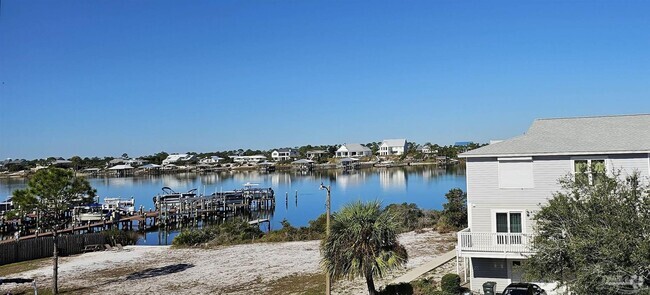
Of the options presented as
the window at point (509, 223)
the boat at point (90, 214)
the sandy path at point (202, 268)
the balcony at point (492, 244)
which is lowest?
the boat at point (90, 214)

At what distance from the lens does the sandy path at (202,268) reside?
27.0 m

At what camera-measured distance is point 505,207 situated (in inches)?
880

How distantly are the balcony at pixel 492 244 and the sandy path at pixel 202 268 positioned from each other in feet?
14.5

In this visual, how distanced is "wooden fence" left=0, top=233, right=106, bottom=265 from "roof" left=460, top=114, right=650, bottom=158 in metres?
31.3

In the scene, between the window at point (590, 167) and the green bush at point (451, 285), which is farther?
the window at point (590, 167)

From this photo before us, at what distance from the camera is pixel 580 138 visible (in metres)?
22.3

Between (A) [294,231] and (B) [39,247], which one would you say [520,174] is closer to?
(A) [294,231]

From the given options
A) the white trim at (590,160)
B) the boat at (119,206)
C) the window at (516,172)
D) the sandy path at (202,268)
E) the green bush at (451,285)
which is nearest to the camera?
the green bush at (451,285)

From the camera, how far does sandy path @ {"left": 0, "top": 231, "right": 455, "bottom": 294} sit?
1064 inches

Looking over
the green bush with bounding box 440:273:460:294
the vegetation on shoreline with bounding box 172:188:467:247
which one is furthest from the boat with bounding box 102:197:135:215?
the green bush with bounding box 440:273:460:294

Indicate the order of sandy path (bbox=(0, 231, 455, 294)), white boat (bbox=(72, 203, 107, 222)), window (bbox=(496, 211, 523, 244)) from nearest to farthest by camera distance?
window (bbox=(496, 211, 523, 244))
sandy path (bbox=(0, 231, 455, 294))
white boat (bbox=(72, 203, 107, 222))

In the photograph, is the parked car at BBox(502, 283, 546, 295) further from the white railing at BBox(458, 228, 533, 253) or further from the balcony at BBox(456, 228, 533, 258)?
the white railing at BBox(458, 228, 533, 253)

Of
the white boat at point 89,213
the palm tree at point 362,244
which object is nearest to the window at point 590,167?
the palm tree at point 362,244

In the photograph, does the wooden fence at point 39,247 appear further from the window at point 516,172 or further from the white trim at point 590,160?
the white trim at point 590,160
